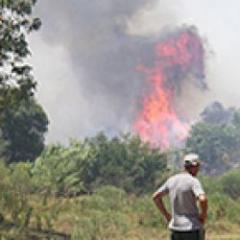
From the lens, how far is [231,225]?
27.8 metres

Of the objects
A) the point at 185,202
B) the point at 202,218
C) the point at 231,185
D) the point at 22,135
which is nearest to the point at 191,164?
the point at 185,202

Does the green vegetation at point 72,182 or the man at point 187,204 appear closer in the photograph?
the man at point 187,204

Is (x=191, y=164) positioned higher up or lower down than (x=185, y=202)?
higher up

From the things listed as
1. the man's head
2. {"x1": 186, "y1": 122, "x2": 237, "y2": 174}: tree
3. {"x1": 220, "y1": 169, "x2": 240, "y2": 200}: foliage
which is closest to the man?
the man's head

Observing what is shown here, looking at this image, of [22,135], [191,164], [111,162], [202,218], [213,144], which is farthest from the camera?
[213,144]

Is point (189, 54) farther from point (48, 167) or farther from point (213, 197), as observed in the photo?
point (213, 197)

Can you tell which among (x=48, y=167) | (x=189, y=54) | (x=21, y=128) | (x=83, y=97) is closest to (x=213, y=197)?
(x=48, y=167)

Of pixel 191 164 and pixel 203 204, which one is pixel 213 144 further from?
pixel 203 204

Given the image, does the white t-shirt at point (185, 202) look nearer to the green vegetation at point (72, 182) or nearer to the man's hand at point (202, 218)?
the man's hand at point (202, 218)

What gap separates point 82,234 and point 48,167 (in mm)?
27095

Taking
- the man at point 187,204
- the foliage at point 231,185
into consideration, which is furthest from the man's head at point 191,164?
the foliage at point 231,185

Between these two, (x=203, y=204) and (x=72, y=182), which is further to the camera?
(x=72, y=182)

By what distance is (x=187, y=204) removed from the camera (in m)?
6.32

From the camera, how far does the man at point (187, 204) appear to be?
6.26 m
